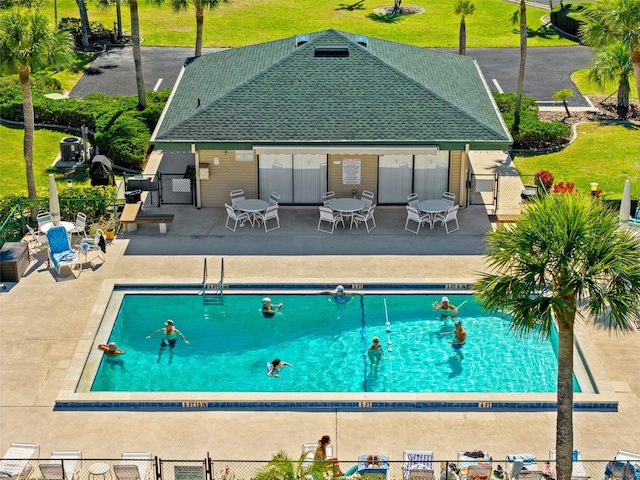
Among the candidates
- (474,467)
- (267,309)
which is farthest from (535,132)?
(474,467)

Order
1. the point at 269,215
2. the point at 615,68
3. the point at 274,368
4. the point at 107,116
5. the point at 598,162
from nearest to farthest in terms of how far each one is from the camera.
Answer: the point at 274,368
the point at 269,215
the point at 598,162
the point at 107,116
the point at 615,68

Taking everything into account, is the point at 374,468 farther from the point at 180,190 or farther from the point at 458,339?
the point at 180,190

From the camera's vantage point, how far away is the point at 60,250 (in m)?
31.9

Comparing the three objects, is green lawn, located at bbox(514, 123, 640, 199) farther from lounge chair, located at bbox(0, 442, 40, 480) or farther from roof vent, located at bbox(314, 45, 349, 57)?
lounge chair, located at bbox(0, 442, 40, 480)

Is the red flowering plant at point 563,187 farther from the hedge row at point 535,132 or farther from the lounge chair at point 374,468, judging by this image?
the lounge chair at point 374,468

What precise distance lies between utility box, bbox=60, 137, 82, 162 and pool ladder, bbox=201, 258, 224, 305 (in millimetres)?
11179

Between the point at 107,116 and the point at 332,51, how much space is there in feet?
31.3

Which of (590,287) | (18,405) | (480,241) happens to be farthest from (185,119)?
(590,287)

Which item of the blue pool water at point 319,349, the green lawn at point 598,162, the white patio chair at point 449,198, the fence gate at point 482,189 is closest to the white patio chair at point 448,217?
the white patio chair at point 449,198

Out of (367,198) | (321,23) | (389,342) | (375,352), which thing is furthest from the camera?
(321,23)

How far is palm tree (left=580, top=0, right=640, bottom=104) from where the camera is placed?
1399 inches

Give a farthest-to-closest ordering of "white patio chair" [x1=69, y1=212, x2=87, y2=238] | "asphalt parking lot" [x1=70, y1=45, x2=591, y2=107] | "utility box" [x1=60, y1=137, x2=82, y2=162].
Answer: "asphalt parking lot" [x1=70, y1=45, x2=591, y2=107], "utility box" [x1=60, y1=137, x2=82, y2=162], "white patio chair" [x1=69, y1=212, x2=87, y2=238]

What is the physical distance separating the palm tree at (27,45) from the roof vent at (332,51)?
27.9 feet

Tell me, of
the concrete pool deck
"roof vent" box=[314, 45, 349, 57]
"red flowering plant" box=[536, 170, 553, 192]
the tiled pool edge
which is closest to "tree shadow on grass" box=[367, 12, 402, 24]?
Result: "roof vent" box=[314, 45, 349, 57]
